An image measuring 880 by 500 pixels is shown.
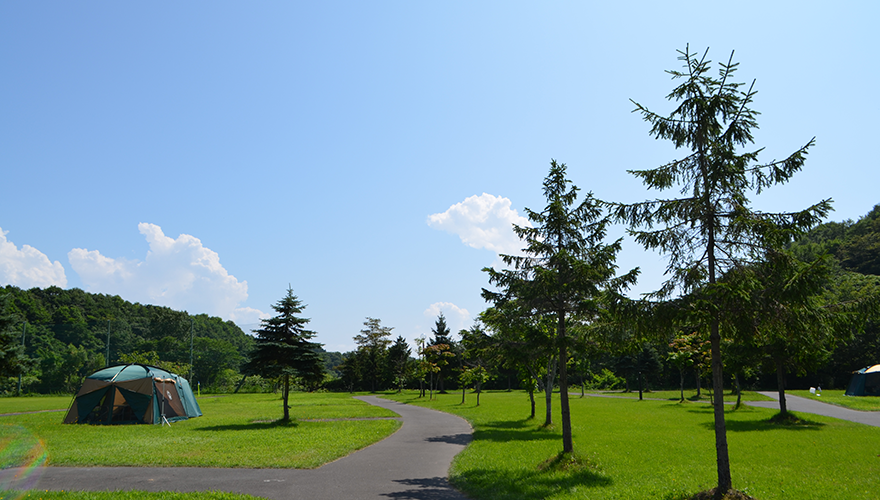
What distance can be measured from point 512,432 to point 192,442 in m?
13.1

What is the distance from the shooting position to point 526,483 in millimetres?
10930

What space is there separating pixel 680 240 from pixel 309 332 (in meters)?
21.0

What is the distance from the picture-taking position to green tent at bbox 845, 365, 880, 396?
4366 centimetres

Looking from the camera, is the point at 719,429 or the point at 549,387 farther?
the point at 549,387

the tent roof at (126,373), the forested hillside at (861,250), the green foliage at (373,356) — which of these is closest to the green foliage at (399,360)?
the green foliage at (373,356)

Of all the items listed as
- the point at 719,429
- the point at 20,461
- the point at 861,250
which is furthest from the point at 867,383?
the point at 20,461

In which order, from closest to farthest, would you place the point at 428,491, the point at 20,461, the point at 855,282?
the point at 428,491
the point at 20,461
the point at 855,282

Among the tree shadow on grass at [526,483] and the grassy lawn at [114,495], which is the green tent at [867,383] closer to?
the tree shadow on grass at [526,483]

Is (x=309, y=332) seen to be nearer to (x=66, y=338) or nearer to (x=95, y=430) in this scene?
(x=95, y=430)

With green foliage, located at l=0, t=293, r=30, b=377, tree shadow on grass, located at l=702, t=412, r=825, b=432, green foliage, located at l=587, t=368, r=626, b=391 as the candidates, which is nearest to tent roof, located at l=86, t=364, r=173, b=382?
green foliage, located at l=0, t=293, r=30, b=377

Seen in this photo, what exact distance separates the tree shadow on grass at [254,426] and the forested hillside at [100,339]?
1513 inches

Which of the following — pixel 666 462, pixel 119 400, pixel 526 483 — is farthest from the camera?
pixel 119 400

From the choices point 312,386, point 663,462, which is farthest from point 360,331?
point 663,462

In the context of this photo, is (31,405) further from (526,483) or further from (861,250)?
(861,250)
